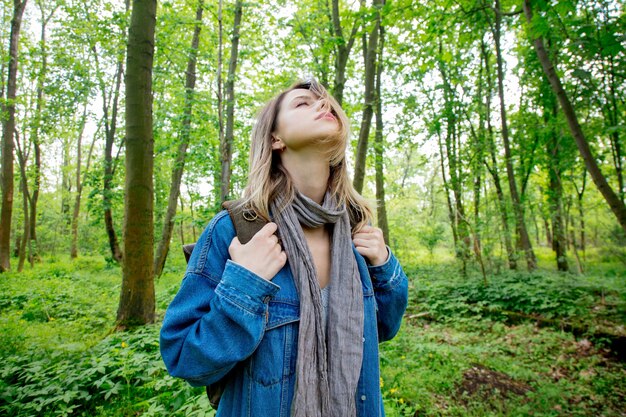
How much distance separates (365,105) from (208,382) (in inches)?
257

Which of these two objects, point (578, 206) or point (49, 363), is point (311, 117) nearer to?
point (49, 363)

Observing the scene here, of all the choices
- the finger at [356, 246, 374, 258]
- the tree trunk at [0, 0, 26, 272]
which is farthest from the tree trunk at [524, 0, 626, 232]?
the tree trunk at [0, 0, 26, 272]

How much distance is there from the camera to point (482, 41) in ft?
37.8

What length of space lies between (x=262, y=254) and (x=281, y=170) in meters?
0.48

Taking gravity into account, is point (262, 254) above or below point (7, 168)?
below

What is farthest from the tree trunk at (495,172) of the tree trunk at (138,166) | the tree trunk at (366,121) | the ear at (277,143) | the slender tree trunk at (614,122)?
the ear at (277,143)

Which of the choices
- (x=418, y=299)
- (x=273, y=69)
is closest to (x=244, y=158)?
(x=273, y=69)

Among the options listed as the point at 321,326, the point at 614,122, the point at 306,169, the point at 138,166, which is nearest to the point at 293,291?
the point at 321,326

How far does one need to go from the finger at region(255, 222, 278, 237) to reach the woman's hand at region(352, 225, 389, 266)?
466 mm

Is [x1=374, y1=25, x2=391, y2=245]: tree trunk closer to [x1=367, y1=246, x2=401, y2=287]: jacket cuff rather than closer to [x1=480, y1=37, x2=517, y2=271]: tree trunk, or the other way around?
[x1=480, y1=37, x2=517, y2=271]: tree trunk

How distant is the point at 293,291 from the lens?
1.34m

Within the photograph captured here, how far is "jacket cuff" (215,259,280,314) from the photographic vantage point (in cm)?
114

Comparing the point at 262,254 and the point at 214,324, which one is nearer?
the point at 214,324

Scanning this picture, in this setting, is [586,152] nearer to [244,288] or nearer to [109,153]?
[244,288]
